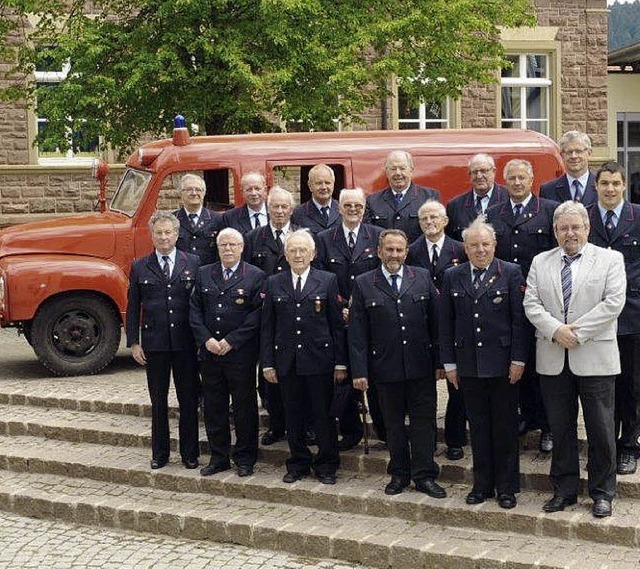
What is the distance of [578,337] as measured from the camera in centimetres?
771

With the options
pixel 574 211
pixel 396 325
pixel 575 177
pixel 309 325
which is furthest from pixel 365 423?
pixel 574 211

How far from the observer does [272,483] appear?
29.7 ft

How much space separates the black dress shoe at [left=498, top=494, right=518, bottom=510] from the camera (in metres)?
8.20

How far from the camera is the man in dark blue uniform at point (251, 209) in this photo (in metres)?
9.83

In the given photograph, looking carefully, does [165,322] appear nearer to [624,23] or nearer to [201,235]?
[201,235]

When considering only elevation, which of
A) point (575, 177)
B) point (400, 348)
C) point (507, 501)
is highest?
point (575, 177)

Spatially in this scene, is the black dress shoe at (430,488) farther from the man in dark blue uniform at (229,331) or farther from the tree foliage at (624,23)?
the tree foliage at (624,23)

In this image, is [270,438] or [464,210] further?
[270,438]

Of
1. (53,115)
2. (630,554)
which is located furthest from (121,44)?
(630,554)

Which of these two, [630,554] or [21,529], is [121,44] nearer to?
[21,529]

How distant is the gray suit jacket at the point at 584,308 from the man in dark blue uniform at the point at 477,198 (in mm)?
1270

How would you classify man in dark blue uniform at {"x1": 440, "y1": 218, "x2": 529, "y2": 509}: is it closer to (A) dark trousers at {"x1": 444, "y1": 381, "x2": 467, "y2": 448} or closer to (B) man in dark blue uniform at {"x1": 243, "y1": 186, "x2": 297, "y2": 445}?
(A) dark trousers at {"x1": 444, "y1": 381, "x2": 467, "y2": 448}

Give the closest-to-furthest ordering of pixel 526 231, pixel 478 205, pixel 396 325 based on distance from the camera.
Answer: pixel 396 325 → pixel 526 231 → pixel 478 205

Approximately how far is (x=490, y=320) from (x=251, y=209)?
8.40ft
